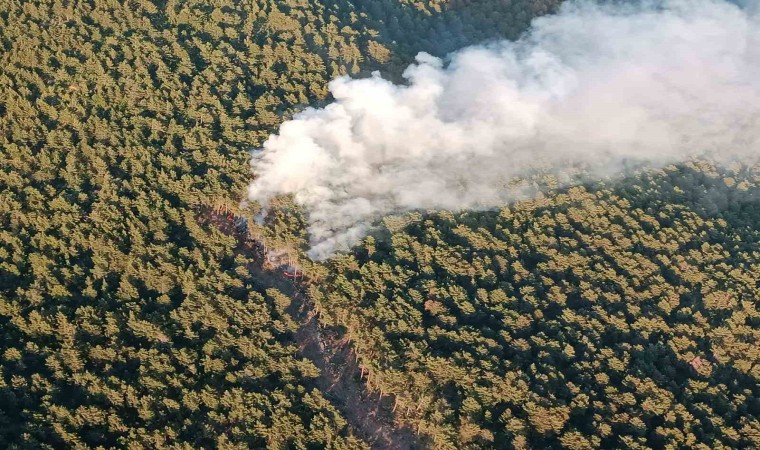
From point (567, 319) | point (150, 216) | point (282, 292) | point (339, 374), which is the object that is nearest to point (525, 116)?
point (567, 319)

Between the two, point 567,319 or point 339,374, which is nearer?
point 567,319

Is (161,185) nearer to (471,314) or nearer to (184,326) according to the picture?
(184,326)

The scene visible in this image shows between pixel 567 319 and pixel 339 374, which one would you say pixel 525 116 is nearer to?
pixel 567 319

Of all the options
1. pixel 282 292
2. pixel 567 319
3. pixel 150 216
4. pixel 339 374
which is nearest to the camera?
pixel 567 319

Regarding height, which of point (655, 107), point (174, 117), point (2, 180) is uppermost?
point (655, 107)

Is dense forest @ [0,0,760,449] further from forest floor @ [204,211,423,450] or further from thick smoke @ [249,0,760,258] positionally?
thick smoke @ [249,0,760,258]

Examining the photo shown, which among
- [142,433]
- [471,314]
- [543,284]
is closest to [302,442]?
[142,433]

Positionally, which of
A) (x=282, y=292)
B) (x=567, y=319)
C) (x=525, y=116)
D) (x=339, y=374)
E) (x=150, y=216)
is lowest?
(x=339, y=374)

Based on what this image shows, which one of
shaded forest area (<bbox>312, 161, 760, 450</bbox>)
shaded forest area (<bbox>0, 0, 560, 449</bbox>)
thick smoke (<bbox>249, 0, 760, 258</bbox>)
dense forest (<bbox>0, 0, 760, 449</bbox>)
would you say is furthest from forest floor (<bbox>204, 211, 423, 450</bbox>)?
thick smoke (<bbox>249, 0, 760, 258</bbox>)
